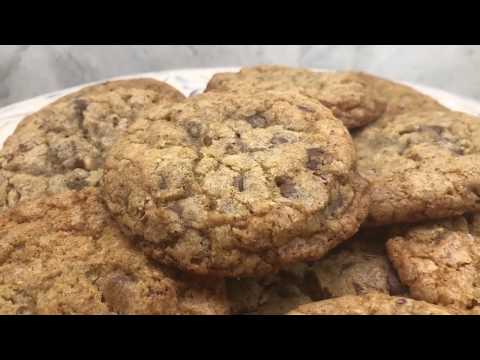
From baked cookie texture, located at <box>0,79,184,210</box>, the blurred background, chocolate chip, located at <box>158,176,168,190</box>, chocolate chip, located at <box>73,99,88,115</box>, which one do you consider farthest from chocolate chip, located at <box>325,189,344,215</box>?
the blurred background

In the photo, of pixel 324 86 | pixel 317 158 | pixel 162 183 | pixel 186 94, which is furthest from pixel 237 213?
pixel 186 94

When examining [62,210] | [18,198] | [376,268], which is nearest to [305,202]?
[376,268]

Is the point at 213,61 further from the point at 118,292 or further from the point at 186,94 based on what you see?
the point at 118,292

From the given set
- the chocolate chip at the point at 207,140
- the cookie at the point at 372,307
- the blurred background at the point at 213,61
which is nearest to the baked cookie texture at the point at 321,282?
the cookie at the point at 372,307

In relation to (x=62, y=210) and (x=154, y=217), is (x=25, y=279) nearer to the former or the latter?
(x=62, y=210)

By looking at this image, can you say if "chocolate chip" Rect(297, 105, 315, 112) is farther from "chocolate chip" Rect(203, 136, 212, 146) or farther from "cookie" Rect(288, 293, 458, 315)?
"cookie" Rect(288, 293, 458, 315)

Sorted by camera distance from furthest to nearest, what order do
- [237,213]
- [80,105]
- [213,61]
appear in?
[213,61], [80,105], [237,213]

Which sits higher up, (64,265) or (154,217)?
(154,217)
